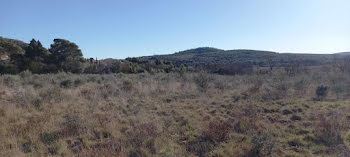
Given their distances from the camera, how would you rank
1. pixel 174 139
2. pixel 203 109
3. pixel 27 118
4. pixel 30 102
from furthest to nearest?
pixel 203 109, pixel 30 102, pixel 27 118, pixel 174 139

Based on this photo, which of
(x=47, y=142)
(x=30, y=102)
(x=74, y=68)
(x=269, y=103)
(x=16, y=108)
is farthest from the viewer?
(x=74, y=68)

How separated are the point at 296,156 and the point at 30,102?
821cm

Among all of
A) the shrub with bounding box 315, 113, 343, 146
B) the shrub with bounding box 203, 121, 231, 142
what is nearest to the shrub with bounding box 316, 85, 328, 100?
the shrub with bounding box 315, 113, 343, 146

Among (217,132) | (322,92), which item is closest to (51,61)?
(217,132)

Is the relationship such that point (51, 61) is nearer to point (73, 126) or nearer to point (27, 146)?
point (73, 126)

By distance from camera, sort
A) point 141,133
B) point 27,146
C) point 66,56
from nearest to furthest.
→ point 27,146, point 141,133, point 66,56

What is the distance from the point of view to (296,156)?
3.73m

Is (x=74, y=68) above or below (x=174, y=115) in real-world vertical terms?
above

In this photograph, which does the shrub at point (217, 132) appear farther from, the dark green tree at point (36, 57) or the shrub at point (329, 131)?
the dark green tree at point (36, 57)

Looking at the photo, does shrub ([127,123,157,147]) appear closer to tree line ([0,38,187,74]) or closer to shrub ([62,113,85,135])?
shrub ([62,113,85,135])

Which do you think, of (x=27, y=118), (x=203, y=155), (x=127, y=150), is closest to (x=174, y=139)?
(x=203, y=155)

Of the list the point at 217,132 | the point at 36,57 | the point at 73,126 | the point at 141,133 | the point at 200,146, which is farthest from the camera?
the point at 36,57

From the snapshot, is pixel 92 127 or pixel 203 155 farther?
pixel 92 127

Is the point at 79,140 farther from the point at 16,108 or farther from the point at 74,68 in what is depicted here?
the point at 74,68
